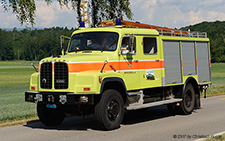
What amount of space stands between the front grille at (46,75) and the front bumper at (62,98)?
0.23 m

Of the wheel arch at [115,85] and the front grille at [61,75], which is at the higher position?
the front grille at [61,75]

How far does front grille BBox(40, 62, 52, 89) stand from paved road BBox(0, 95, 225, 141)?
1.20 meters

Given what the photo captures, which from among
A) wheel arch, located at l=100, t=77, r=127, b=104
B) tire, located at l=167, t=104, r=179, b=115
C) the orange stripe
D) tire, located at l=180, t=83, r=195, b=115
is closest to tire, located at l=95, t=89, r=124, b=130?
wheel arch, located at l=100, t=77, r=127, b=104

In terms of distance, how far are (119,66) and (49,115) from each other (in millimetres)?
2457

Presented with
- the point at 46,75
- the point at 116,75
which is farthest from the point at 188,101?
the point at 46,75

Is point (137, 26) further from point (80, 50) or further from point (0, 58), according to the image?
Answer: point (0, 58)

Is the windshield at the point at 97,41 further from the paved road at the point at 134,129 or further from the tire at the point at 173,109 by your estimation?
the tire at the point at 173,109

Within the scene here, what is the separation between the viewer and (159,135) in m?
8.60

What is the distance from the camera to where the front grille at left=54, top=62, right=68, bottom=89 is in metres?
9.24

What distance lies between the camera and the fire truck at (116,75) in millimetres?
9141

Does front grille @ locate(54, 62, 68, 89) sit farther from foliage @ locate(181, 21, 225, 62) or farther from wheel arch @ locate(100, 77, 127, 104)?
foliage @ locate(181, 21, 225, 62)

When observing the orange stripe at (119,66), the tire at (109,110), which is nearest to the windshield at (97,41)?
the orange stripe at (119,66)

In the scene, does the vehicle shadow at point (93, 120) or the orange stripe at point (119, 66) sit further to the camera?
the vehicle shadow at point (93, 120)

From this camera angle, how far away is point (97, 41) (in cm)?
1045
